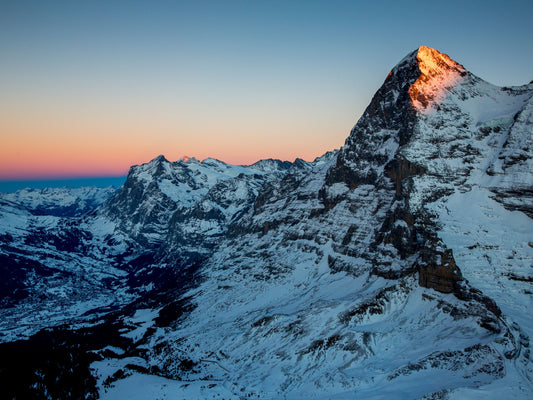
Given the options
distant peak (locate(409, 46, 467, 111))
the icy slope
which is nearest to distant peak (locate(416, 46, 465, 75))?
distant peak (locate(409, 46, 467, 111))

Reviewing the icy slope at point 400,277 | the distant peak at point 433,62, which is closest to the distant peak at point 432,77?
the distant peak at point 433,62

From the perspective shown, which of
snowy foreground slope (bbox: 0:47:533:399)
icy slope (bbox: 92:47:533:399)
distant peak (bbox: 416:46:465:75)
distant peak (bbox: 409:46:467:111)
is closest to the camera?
icy slope (bbox: 92:47:533:399)

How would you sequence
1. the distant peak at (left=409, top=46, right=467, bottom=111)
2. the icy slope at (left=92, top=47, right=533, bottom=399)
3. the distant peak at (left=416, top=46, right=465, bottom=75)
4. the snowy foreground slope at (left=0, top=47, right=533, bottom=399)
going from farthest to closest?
the distant peak at (left=416, top=46, right=465, bottom=75) < the distant peak at (left=409, top=46, right=467, bottom=111) < the snowy foreground slope at (left=0, top=47, right=533, bottom=399) < the icy slope at (left=92, top=47, right=533, bottom=399)

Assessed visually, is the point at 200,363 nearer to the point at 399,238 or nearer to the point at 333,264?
the point at 333,264

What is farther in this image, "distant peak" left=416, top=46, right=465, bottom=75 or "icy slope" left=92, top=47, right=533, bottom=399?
"distant peak" left=416, top=46, right=465, bottom=75

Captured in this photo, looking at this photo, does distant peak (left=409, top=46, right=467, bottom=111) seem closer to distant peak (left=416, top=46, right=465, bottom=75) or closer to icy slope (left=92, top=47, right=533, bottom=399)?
distant peak (left=416, top=46, right=465, bottom=75)

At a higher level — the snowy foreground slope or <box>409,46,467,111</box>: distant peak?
<box>409,46,467,111</box>: distant peak
